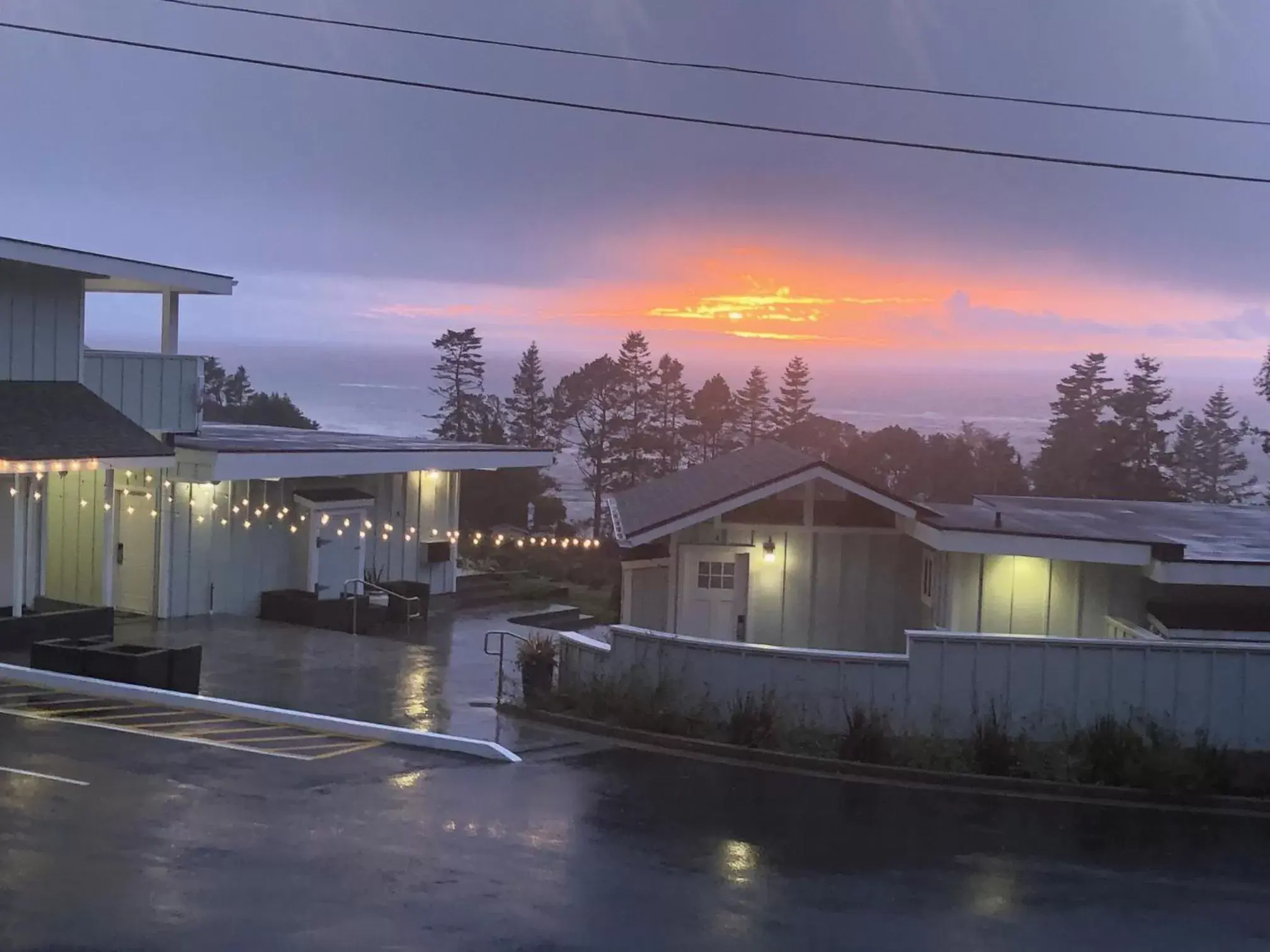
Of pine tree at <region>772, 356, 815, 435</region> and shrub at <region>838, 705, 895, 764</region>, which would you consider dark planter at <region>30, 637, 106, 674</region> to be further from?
pine tree at <region>772, 356, 815, 435</region>

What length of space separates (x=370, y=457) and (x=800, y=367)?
4989 cm

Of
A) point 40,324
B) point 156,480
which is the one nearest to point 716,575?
point 156,480

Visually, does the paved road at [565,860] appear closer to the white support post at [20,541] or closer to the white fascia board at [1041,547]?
the white fascia board at [1041,547]

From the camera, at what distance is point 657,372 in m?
63.4

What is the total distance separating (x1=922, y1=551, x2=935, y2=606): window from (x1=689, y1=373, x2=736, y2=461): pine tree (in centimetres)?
4108

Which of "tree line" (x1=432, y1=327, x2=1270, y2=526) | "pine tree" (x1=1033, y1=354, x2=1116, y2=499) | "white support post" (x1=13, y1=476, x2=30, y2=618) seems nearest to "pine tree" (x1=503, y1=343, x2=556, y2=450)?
"tree line" (x1=432, y1=327, x2=1270, y2=526)

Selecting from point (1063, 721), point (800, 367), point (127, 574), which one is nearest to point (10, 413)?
point (127, 574)

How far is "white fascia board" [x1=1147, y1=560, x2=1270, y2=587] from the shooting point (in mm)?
16734

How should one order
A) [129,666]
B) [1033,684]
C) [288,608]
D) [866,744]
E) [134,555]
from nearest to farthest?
[866,744] < [1033,684] < [129,666] < [134,555] < [288,608]

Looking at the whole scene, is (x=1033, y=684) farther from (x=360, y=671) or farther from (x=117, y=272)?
(x=117, y=272)

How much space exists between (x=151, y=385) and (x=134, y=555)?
2962mm

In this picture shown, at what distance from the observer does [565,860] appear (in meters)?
10.1

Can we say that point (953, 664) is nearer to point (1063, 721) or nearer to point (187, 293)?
point (1063, 721)

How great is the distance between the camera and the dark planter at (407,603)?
970 inches
